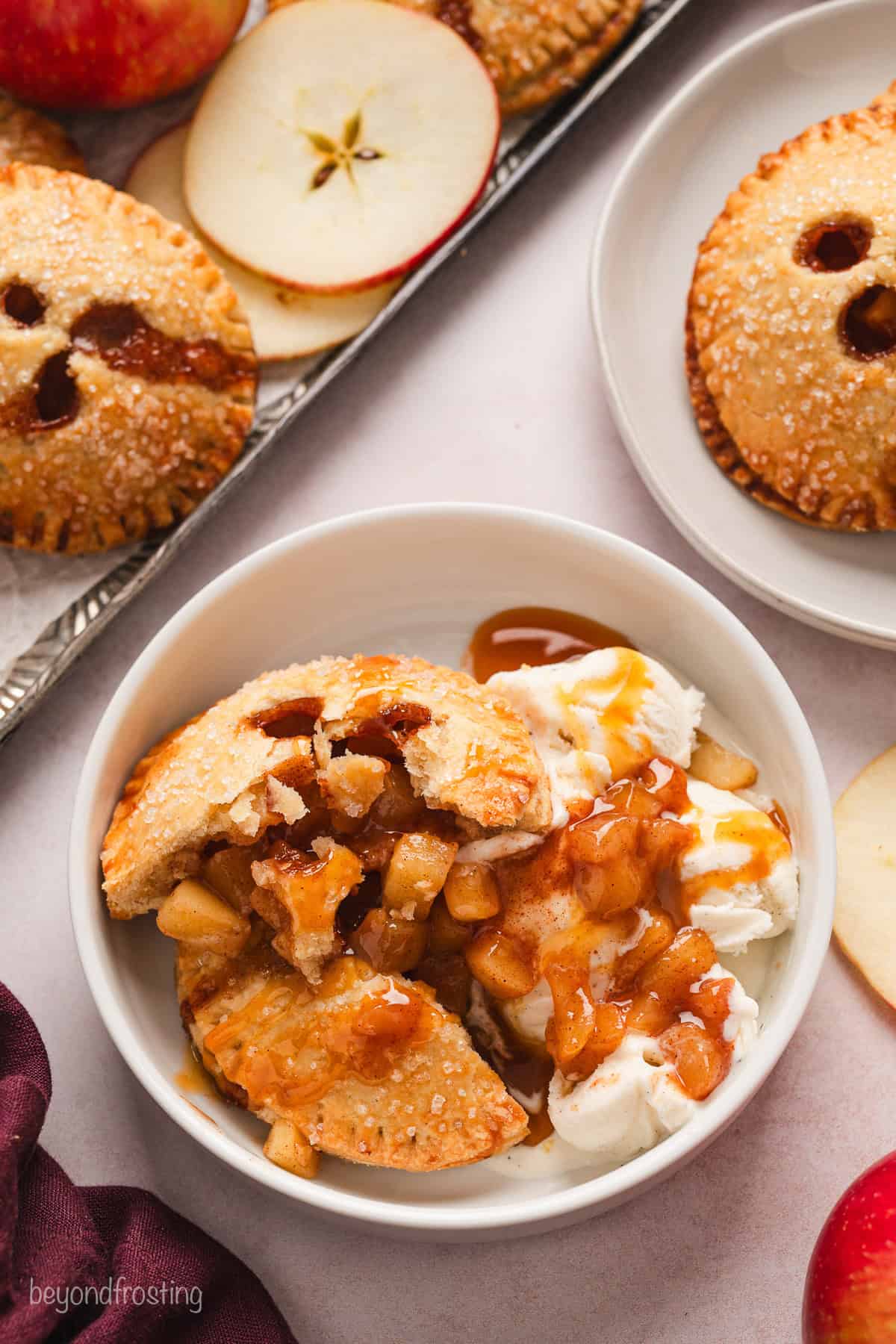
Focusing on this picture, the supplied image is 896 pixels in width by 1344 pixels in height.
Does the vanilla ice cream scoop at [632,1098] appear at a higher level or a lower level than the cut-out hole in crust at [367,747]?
lower

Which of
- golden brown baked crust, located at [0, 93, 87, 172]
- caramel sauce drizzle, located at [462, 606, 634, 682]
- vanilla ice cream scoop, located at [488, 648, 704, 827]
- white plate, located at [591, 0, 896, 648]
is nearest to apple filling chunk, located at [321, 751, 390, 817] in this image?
vanilla ice cream scoop, located at [488, 648, 704, 827]

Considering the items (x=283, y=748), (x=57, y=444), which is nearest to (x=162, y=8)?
(x=57, y=444)

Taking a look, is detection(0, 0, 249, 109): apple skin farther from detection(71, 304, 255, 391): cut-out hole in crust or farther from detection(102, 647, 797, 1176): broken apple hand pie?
detection(102, 647, 797, 1176): broken apple hand pie

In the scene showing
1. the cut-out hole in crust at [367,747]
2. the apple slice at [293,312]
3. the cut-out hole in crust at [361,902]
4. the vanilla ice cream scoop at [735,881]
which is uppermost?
the apple slice at [293,312]

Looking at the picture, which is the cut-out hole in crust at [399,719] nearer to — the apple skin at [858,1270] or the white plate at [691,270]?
the white plate at [691,270]

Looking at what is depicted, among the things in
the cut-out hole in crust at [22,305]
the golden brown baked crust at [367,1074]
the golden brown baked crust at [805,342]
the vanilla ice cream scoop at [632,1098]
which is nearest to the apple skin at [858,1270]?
the vanilla ice cream scoop at [632,1098]

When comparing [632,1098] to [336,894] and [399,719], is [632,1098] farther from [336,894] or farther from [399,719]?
[399,719]

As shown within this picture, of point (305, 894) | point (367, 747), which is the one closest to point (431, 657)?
point (367, 747)
